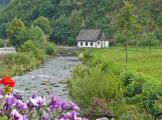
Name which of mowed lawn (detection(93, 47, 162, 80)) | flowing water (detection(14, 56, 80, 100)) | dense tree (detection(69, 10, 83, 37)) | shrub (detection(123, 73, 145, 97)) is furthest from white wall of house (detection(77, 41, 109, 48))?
shrub (detection(123, 73, 145, 97))

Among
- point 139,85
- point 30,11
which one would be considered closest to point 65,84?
point 139,85

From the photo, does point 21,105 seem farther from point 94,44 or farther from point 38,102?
point 94,44

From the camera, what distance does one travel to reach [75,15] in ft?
438

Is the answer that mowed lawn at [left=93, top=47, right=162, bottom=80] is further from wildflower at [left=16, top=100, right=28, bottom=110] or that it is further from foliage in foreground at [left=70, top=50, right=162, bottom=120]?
wildflower at [left=16, top=100, right=28, bottom=110]

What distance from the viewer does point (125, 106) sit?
23.8 meters

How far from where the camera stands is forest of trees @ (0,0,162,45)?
119562mm

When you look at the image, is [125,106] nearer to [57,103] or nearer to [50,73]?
[57,103]

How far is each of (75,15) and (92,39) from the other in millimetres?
→ 24395

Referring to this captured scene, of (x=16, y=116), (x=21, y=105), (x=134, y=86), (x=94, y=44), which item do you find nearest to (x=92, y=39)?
(x=94, y=44)

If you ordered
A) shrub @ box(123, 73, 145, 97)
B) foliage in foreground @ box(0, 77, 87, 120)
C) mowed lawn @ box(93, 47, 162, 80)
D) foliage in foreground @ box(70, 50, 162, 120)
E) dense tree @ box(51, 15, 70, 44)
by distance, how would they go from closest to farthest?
foliage in foreground @ box(0, 77, 87, 120), foliage in foreground @ box(70, 50, 162, 120), shrub @ box(123, 73, 145, 97), mowed lawn @ box(93, 47, 162, 80), dense tree @ box(51, 15, 70, 44)

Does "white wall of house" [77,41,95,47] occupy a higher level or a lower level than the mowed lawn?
lower

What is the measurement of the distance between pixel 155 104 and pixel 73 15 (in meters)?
113

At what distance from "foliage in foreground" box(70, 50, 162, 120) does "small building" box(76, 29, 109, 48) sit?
77533 millimetres

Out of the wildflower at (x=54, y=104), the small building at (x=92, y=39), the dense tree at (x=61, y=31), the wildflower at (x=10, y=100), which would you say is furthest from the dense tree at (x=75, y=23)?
the wildflower at (x=10, y=100)
